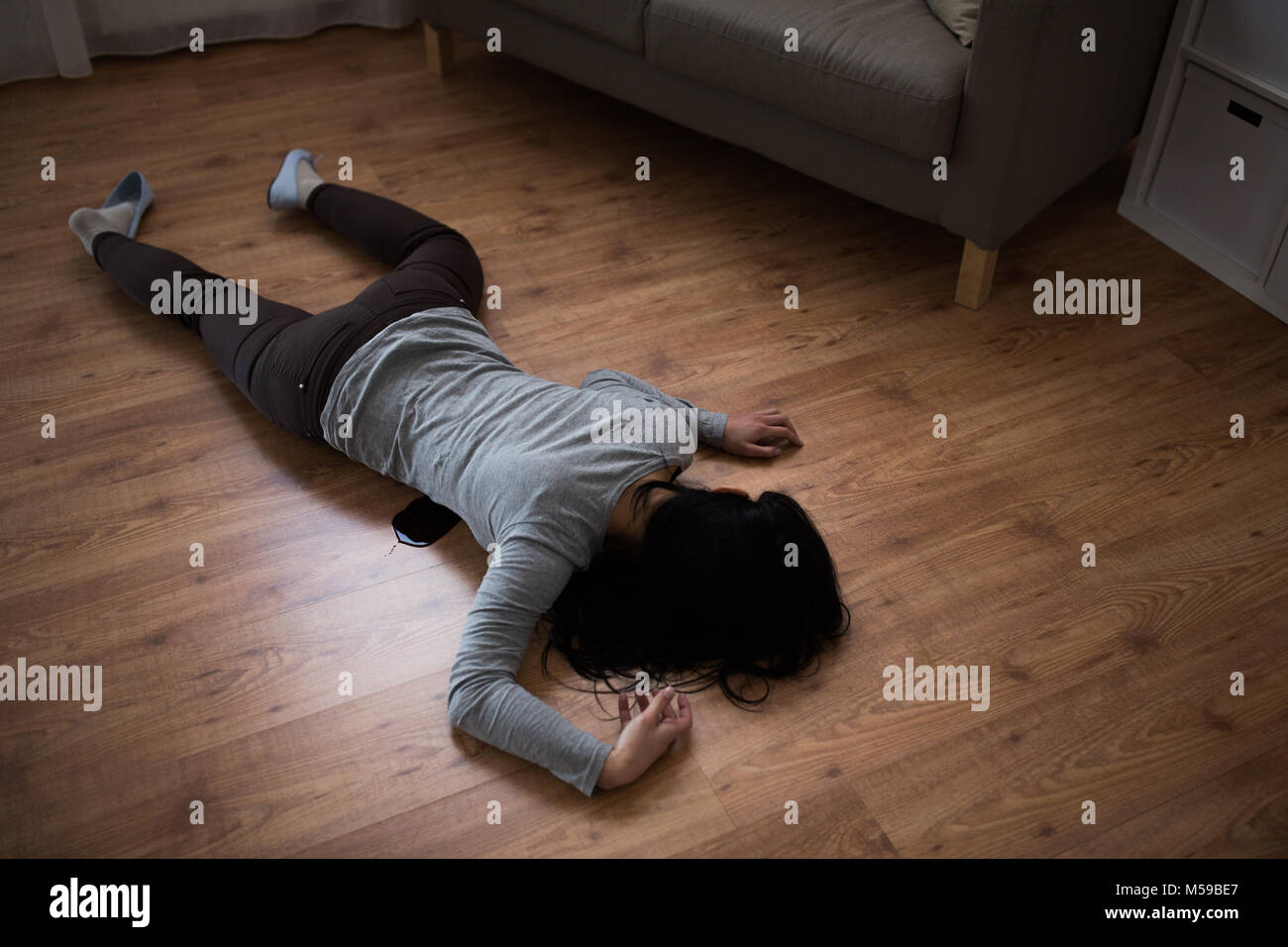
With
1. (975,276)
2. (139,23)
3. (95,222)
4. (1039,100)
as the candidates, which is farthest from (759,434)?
(139,23)

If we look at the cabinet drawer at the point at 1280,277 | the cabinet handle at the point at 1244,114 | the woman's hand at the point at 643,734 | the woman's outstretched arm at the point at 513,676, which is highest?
the cabinet handle at the point at 1244,114

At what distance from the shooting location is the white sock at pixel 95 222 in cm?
210

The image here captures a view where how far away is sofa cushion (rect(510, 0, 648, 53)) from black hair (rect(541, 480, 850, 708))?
1091 mm

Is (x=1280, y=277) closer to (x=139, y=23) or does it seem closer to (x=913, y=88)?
(x=913, y=88)

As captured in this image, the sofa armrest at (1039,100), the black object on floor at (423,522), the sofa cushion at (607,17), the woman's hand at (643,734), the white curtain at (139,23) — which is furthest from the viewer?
the white curtain at (139,23)

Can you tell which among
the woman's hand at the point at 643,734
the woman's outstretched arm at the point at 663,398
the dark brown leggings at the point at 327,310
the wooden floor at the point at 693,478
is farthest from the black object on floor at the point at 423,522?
the woman's hand at the point at 643,734

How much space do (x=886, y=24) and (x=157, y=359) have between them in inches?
55.2

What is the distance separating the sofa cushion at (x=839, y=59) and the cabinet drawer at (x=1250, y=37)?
20.6 inches

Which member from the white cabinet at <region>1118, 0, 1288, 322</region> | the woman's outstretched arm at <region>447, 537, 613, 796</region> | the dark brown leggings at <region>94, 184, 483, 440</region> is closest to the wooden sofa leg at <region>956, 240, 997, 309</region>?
the white cabinet at <region>1118, 0, 1288, 322</region>

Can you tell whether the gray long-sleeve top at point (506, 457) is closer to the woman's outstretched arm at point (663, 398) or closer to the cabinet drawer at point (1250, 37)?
the woman's outstretched arm at point (663, 398)

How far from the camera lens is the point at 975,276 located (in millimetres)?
2053

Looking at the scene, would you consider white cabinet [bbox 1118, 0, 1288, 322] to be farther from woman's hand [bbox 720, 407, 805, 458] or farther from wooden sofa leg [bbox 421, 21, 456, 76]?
wooden sofa leg [bbox 421, 21, 456, 76]

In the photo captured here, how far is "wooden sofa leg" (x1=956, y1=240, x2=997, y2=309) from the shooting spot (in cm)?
203

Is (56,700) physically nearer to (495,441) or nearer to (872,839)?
(495,441)
